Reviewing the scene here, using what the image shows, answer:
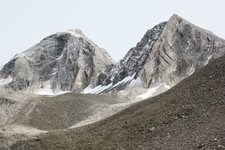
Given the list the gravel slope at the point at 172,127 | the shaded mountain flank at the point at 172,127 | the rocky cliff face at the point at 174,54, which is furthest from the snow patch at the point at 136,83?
the gravel slope at the point at 172,127

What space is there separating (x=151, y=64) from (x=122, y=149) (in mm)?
142302

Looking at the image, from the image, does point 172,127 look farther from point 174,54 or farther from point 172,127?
point 174,54

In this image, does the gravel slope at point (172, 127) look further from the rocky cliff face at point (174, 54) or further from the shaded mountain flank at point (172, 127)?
the rocky cliff face at point (174, 54)

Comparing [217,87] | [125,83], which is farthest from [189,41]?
[217,87]

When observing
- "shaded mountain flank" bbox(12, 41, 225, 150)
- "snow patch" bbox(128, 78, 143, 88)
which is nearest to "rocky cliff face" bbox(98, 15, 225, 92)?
"snow patch" bbox(128, 78, 143, 88)

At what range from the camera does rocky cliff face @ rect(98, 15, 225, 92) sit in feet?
586

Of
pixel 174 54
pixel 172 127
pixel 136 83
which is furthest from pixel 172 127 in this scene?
pixel 174 54

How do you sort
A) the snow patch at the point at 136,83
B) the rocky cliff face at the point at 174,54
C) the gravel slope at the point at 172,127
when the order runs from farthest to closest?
the snow patch at the point at 136,83
the rocky cliff face at the point at 174,54
the gravel slope at the point at 172,127

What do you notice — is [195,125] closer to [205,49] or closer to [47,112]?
[47,112]

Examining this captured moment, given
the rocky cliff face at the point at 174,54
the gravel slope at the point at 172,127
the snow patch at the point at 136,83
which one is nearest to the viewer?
the gravel slope at the point at 172,127

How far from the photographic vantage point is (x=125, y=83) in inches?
7515

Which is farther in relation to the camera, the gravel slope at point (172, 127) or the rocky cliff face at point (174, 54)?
the rocky cliff face at point (174, 54)

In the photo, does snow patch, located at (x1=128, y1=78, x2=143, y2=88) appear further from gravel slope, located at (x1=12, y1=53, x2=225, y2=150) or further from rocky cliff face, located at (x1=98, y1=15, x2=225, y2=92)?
gravel slope, located at (x1=12, y1=53, x2=225, y2=150)

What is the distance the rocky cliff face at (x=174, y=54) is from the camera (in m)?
178
